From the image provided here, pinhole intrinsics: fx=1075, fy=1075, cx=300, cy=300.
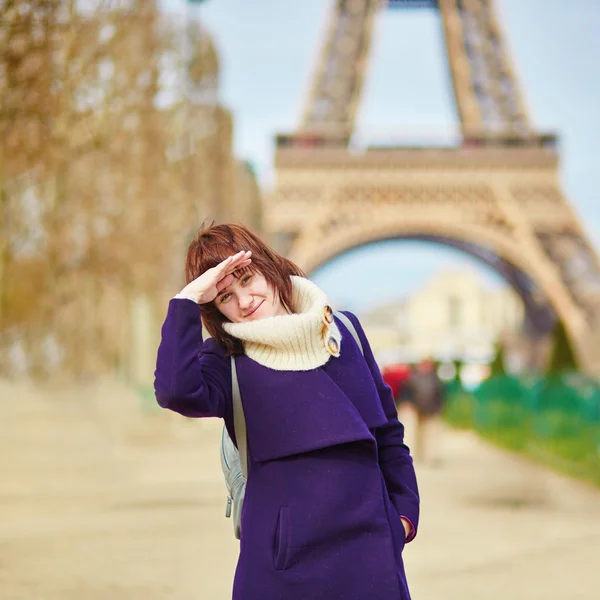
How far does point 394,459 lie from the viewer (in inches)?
90.1

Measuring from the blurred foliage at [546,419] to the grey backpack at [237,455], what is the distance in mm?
7571

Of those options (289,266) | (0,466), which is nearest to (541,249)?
(0,466)

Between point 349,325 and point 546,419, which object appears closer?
point 349,325

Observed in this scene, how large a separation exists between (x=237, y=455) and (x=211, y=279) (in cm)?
41

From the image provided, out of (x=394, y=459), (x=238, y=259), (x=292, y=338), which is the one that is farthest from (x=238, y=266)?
(x=394, y=459)

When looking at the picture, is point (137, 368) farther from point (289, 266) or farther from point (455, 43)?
point (455, 43)

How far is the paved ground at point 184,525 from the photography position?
4746 millimetres

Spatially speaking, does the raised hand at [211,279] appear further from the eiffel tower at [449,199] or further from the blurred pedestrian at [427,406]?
the eiffel tower at [449,199]

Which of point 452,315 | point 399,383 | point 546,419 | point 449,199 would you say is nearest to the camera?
point 546,419

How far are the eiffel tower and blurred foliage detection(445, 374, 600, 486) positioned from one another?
557 inches

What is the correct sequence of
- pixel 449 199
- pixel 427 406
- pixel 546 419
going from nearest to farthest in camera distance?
pixel 427 406, pixel 546 419, pixel 449 199

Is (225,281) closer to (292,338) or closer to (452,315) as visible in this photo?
(292,338)

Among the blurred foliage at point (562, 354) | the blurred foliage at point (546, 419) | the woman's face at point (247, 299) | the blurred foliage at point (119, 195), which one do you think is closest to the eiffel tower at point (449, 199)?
the blurred foliage at point (562, 354)

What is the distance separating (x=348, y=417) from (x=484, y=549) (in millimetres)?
3958
